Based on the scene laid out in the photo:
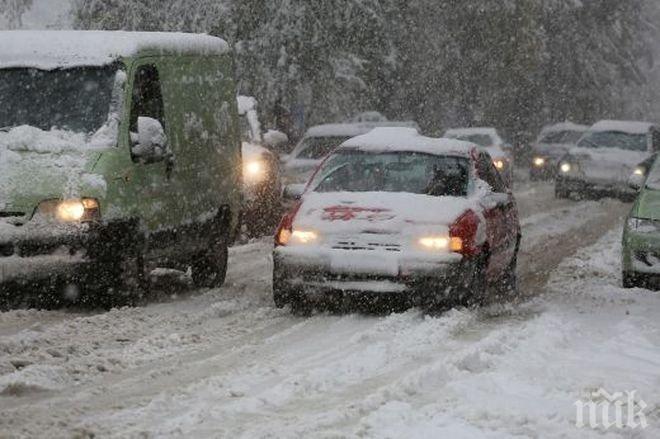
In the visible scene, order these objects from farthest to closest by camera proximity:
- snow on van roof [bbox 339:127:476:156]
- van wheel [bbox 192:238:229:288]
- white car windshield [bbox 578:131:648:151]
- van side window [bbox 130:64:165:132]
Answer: white car windshield [bbox 578:131:648:151] → van wheel [bbox 192:238:229:288] → snow on van roof [bbox 339:127:476:156] → van side window [bbox 130:64:165:132]

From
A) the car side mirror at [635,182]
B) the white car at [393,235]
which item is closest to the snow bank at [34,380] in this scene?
the white car at [393,235]

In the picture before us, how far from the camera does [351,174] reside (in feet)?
38.1

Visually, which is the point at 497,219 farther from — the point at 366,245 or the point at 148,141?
the point at 148,141

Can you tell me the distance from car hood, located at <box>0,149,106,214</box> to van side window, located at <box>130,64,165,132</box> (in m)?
0.89

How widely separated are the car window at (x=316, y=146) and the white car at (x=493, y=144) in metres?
7.23

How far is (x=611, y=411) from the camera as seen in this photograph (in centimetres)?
689

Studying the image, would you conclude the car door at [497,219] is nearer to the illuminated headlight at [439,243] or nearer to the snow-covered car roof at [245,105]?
the illuminated headlight at [439,243]

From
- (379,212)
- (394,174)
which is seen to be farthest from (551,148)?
(379,212)

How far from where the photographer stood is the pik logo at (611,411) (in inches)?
258

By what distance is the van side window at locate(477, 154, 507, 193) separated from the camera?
12.0 m

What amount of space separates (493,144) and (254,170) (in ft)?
40.1

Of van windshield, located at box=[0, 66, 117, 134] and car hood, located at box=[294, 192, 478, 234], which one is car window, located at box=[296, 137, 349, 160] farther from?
van windshield, located at box=[0, 66, 117, 134]

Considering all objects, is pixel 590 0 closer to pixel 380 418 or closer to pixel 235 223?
pixel 235 223

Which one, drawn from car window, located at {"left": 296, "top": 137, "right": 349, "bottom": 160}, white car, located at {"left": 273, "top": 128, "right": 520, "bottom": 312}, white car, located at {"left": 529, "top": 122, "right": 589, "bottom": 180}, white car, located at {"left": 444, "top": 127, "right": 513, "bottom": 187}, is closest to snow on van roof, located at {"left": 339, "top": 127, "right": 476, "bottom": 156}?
white car, located at {"left": 273, "top": 128, "right": 520, "bottom": 312}
